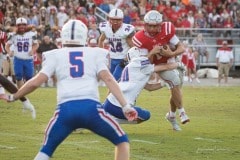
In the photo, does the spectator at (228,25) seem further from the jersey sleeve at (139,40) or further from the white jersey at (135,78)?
the white jersey at (135,78)

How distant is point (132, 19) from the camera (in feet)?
85.6

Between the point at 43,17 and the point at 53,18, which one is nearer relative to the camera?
the point at 43,17

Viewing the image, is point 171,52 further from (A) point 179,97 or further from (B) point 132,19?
(B) point 132,19

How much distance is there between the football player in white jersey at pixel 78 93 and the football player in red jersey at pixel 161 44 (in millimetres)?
4068

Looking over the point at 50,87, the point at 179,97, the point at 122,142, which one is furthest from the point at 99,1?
the point at 122,142

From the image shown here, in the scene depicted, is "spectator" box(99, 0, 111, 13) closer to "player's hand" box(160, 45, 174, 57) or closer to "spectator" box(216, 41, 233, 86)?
"spectator" box(216, 41, 233, 86)

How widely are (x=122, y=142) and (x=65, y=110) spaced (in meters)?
0.55

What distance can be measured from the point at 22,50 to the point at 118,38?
4.45m

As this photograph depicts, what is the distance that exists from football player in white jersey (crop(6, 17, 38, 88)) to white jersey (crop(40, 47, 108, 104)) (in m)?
10.3

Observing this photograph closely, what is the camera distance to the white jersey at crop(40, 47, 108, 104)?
6.86m

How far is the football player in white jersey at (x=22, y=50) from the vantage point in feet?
57.1

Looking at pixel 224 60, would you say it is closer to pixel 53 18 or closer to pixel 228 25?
pixel 228 25

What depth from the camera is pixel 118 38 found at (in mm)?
13727

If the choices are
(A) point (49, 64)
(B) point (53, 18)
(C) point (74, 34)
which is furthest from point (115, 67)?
(B) point (53, 18)
